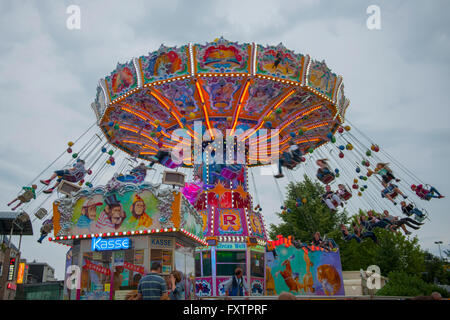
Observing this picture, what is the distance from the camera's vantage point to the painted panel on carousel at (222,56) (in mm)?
16672

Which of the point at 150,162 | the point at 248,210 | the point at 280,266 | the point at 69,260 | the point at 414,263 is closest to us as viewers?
the point at 69,260

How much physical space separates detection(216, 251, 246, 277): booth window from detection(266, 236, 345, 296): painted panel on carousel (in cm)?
134

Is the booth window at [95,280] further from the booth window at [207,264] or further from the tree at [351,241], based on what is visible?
the tree at [351,241]

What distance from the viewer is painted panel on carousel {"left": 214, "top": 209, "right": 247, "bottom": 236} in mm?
18672

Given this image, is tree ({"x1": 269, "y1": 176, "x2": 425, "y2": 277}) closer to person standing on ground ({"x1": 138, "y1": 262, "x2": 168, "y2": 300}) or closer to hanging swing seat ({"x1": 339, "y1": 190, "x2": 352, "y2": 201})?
hanging swing seat ({"x1": 339, "y1": 190, "x2": 352, "y2": 201})

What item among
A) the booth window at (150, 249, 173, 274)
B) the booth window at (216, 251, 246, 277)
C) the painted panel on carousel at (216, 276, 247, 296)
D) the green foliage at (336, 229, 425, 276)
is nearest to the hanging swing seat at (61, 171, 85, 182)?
the booth window at (150, 249, 173, 274)

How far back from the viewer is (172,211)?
1220cm

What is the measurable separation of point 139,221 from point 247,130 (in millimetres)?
10407

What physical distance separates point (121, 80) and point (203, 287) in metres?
10.5

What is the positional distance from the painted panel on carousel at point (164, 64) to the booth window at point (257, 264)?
30.3 ft

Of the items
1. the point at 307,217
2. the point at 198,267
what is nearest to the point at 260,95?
the point at 198,267
